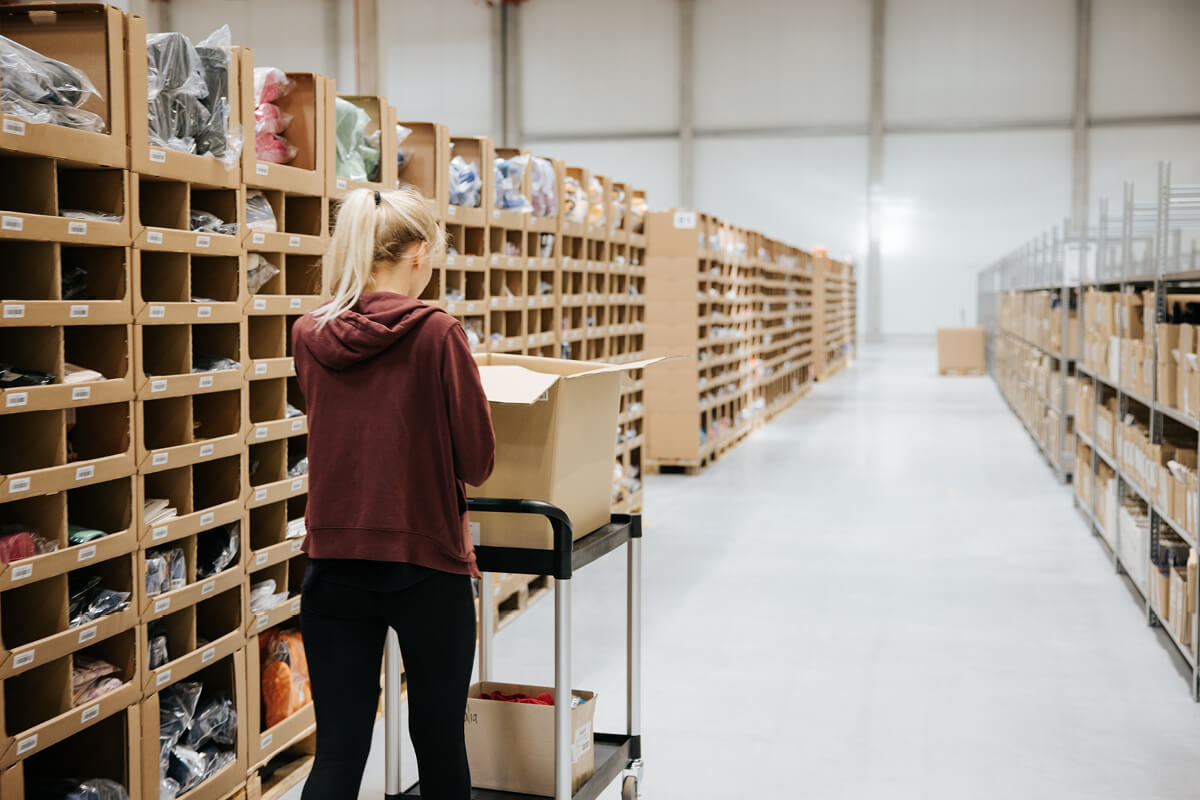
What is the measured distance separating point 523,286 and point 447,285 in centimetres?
73

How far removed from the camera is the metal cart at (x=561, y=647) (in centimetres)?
268

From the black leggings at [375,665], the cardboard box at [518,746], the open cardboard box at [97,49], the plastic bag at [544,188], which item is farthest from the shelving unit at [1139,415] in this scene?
the open cardboard box at [97,49]

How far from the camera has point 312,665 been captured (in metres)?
2.33

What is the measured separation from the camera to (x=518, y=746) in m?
2.97

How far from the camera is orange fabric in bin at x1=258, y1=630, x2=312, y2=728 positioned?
3633mm

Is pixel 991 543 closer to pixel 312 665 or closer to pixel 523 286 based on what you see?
pixel 523 286

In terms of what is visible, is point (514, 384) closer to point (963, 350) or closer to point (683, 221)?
point (683, 221)

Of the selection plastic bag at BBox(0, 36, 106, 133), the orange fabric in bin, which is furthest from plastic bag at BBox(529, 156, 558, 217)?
plastic bag at BBox(0, 36, 106, 133)

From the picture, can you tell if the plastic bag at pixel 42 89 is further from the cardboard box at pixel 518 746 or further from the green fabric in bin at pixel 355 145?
the cardboard box at pixel 518 746

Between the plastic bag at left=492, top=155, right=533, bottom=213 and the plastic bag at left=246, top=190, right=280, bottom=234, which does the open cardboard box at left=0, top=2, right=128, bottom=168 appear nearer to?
the plastic bag at left=246, top=190, right=280, bottom=234

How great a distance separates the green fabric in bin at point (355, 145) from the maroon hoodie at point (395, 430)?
74.0 inches

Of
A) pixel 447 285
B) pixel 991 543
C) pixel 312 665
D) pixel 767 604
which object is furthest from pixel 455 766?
pixel 991 543

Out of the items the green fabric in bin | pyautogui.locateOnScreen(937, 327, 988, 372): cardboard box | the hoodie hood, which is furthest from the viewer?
pyautogui.locateOnScreen(937, 327, 988, 372): cardboard box

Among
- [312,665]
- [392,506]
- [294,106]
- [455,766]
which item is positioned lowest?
[455,766]
